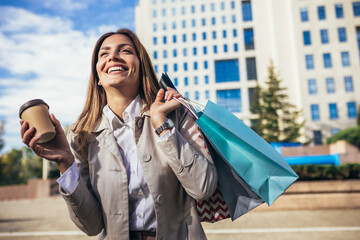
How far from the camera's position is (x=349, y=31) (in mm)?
42469

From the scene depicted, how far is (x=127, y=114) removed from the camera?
192 cm

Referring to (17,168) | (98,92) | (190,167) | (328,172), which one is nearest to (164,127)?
(190,167)

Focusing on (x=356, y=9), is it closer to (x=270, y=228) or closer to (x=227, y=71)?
(x=227, y=71)

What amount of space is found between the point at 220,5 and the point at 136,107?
60.0m

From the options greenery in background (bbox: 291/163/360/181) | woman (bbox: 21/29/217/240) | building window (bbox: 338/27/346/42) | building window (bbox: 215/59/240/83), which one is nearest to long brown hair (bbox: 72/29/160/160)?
woman (bbox: 21/29/217/240)

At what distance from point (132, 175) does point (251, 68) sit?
52.3 meters

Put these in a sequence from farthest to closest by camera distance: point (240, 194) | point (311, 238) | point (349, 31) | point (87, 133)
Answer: point (349, 31)
point (311, 238)
point (87, 133)
point (240, 194)

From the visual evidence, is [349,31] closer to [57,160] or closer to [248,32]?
[248,32]

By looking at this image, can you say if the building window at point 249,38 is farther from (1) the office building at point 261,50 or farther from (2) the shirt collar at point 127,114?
(2) the shirt collar at point 127,114

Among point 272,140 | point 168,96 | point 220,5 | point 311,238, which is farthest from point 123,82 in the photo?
point 220,5

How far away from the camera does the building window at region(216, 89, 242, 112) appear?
1978 inches

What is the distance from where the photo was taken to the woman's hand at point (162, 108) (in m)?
1.66

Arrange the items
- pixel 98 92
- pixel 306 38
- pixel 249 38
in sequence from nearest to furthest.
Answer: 1. pixel 98 92
2. pixel 306 38
3. pixel 249 38

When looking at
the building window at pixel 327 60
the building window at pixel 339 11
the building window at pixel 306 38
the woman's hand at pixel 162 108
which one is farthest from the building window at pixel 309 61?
the woman's hand at pixel 162 108
